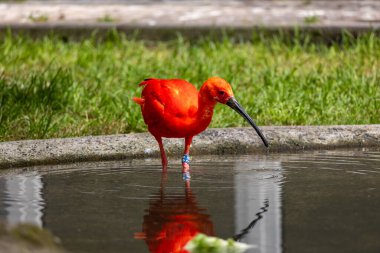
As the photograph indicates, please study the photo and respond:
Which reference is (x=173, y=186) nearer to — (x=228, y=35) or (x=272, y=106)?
(x=272, y=106)

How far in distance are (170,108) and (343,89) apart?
9.55 ft

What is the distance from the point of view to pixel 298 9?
11.1 metres

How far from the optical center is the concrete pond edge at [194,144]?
Answer: 5.30 m

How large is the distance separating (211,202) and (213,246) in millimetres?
934

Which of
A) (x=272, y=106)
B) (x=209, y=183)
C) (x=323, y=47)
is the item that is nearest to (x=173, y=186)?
(x=209, y=183)

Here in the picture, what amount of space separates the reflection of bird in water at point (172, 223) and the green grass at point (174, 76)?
1985 mm

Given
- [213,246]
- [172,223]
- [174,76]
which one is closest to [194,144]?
[172,223]

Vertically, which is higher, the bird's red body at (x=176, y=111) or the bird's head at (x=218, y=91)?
the bird's head at (x=218, y=91)

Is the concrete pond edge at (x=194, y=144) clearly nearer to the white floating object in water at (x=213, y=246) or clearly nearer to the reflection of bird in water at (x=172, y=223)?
the reflection of bird in water at (x=172, y=223)

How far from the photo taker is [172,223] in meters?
3.80

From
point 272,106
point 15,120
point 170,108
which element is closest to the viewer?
point 170,108

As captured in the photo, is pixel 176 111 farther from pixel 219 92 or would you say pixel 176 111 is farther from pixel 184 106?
pixel 219 92

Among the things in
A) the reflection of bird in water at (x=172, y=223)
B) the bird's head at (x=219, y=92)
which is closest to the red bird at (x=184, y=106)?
the bird's head at (x=219, y=92)

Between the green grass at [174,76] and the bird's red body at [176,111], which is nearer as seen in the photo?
the bird's red body at [176,111]
